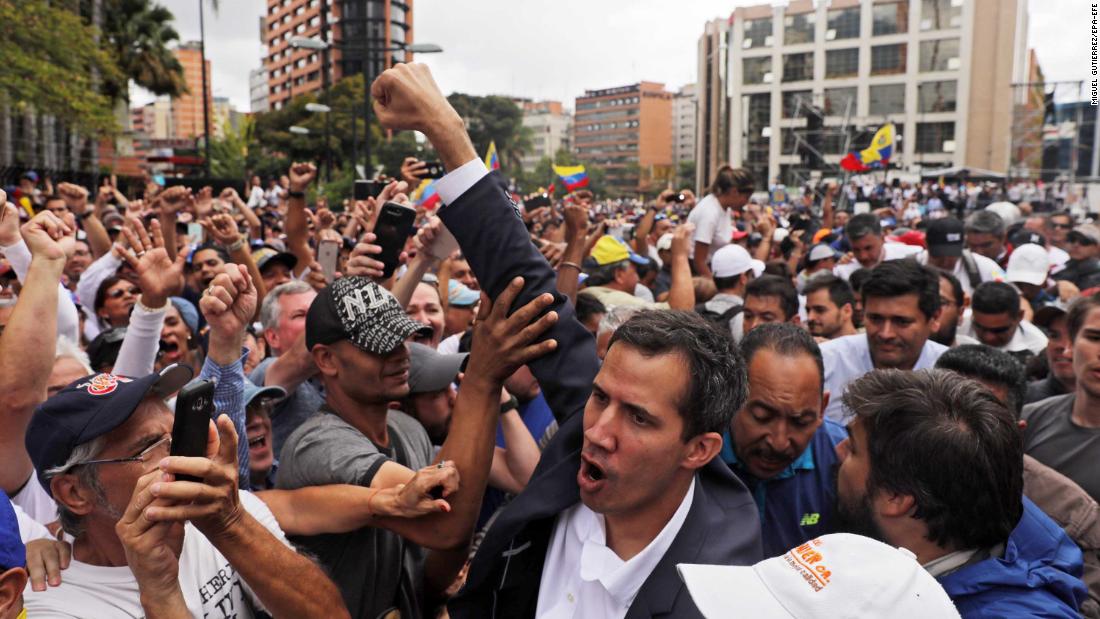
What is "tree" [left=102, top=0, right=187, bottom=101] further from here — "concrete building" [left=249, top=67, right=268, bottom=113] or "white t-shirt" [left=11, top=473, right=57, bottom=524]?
"concrete building" [left=249, top=67, right=268, bottom=113]

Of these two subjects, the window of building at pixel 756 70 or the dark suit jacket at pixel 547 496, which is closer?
the dark suit jacket at pixel 547 496

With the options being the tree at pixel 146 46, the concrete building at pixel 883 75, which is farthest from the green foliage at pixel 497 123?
the tree at pixel 146 46

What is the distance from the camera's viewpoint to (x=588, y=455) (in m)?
1.86

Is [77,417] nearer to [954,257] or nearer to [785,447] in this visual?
[785,447]

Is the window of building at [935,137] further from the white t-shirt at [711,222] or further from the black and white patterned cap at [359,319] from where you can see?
the black and white patterned cap at [359,319]

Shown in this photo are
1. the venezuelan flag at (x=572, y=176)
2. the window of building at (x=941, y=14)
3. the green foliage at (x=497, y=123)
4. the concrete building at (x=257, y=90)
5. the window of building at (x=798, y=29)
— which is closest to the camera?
the venezuelan flag at (x=572, y=176)

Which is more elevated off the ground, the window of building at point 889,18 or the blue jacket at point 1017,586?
the window of building at point 889,18

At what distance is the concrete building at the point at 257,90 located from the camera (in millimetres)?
152625

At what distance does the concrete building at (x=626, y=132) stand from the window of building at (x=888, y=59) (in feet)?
215

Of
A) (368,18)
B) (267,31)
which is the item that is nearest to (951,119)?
(368,18)

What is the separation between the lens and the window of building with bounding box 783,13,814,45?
2616 inches

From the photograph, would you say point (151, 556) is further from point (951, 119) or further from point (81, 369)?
point (951, 119)

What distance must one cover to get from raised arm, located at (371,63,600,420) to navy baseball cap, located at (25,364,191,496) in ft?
3.01

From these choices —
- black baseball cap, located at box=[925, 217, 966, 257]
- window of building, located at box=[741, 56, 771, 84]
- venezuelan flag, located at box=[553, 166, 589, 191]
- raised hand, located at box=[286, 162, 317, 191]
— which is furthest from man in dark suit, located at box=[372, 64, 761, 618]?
window of building, located at box=[741, 56, 771, 84]
